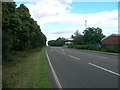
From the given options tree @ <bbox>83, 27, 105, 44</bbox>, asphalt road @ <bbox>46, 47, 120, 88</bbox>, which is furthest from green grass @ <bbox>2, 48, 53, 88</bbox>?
tree @ <bbox>83, 27, 105, 44</bbox>

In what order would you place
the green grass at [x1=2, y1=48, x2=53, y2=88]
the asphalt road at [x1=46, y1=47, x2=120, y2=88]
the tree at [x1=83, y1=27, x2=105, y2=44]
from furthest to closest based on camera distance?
the tree at [x1=83, y1=27, x2=105, y2=44]
the asphalt road at [x1=46, y1=47, x2=120, y2=88]
the green grass at [x1=2, y1=48, x2=53, y2=88]

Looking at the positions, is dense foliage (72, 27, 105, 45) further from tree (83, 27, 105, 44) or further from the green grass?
the green grass

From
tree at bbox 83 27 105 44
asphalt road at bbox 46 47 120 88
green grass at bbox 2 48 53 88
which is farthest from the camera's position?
tree at bbox 83 27 105 44

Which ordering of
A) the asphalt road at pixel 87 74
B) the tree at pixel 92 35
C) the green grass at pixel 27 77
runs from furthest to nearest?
1. the tree at pixel 92 35
2. the asphalt road at pixel 87 74
3. the green grass at pixel 27 77

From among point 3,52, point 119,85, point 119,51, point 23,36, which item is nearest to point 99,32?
point 119,51

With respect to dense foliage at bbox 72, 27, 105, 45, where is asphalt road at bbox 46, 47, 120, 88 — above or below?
below

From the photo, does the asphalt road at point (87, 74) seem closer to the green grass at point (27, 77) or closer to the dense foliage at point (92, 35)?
the green grass at point (27, 77)

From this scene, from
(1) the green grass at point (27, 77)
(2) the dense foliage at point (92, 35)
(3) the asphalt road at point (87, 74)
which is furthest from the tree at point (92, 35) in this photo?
(1) the green grass at point (27, 77)

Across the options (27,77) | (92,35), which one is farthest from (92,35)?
(27,77)

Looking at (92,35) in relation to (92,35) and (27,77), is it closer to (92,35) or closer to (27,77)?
(92,35)

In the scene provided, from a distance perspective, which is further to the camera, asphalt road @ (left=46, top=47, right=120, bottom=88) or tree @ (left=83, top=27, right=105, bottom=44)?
tree @ (left=83, top=27, right=105, bottom=44)

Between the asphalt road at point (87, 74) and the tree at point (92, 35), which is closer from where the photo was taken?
the asphalt road at point (87, 74)

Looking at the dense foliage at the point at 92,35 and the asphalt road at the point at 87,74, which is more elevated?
the dense foliage at the point at 92,35

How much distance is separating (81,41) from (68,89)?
8390cm
